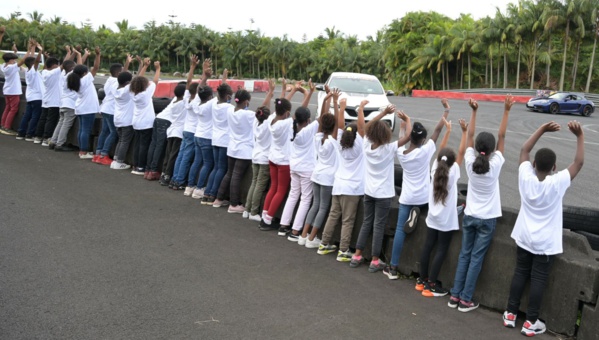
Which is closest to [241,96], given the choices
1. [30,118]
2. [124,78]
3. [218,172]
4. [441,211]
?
[218,172]

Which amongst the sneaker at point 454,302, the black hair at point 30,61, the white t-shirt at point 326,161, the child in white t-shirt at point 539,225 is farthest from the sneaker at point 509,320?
the black hair at point 30,61

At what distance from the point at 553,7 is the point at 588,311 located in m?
43.6

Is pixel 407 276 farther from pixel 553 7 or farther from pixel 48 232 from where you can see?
pixel 553 7

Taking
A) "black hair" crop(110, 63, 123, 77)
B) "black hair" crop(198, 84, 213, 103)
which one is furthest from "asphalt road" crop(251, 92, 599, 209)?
"black hair" crop(110, 63, 123, 77)

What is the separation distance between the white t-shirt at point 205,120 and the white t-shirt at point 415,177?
14.0 ft

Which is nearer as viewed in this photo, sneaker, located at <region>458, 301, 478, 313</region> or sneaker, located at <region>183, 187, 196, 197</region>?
sneaker, located at <region>458, 301, 478, 313</region>

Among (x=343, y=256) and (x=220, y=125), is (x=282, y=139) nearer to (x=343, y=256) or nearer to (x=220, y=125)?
(x=220, y=125)

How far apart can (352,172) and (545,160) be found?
99.1 inches

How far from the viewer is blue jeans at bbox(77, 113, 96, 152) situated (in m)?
12.7

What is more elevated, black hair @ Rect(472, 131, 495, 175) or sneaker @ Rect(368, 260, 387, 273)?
black hair @ Rect(472, 131, 495, 175)

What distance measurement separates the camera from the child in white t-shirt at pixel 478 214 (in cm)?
600

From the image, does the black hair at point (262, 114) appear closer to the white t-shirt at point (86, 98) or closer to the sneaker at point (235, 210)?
the sneaker at point (235, 210)

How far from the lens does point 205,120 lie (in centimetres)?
1016

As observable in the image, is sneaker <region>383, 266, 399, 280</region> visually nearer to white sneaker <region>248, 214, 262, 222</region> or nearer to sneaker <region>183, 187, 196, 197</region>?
white sneaker <region>248, 214, 262, 222</region>
